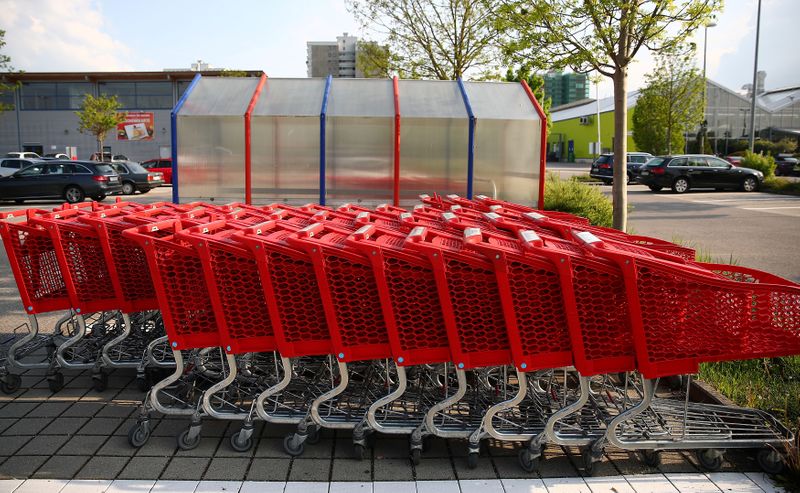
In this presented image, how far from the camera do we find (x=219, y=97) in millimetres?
9914

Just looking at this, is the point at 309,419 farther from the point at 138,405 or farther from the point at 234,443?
the point at 138,405

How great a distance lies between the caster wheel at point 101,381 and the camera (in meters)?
5.09

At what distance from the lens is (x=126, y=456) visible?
4008 mm

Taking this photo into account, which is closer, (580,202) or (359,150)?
(359,150)

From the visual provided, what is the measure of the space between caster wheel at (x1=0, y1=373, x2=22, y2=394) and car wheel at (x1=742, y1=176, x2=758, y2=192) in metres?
27.1

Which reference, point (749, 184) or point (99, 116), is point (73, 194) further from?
point (749, 184)

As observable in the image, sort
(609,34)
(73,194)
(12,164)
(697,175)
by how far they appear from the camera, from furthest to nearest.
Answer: (12,164) → (697,175) → (73,194) → (609,34)

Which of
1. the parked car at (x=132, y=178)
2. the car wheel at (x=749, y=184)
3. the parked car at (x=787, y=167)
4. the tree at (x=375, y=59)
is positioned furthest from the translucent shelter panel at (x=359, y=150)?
the parked car at (x=787, y=167)

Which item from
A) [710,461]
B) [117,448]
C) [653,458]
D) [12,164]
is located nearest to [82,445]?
[117,448]

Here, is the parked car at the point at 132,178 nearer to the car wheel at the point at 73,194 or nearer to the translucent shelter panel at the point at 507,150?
the car wheel at the point at 73,194

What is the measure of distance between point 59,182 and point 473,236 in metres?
22.0

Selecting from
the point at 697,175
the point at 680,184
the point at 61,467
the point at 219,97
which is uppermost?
the point at 219,97

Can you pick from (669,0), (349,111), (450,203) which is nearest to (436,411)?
(450,203)

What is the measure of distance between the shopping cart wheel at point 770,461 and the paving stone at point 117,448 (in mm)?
3723
